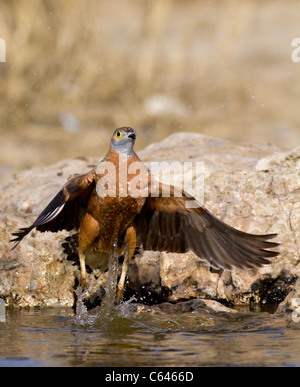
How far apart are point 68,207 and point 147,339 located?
5.01ft

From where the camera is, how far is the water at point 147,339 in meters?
4.35

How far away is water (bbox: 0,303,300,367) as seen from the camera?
435 centimetres

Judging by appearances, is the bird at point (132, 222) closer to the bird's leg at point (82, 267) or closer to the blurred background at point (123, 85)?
the bird's leg at point (82, 267)

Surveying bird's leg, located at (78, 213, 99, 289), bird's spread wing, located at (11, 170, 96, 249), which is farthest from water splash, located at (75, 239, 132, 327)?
bird's spread wing, located at (11, 170, 96, 249)

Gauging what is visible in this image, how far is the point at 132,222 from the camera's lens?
19.8 ft

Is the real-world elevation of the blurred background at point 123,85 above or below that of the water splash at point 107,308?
above

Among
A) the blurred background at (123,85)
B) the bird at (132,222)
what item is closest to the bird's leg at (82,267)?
the bird at (132,222)

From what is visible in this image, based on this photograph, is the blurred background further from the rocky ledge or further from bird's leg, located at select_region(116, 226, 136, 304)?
bird's leg, located at select_region(116, 226, 136, 304)

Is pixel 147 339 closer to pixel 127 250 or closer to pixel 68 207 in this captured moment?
pixel 127 250

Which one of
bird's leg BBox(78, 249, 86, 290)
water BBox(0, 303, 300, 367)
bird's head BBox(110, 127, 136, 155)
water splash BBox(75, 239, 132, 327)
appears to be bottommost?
water BBox(0, 303, 300, 367)

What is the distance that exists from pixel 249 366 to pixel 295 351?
46 cm

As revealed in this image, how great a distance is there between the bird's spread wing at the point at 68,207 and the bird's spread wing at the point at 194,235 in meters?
0.55

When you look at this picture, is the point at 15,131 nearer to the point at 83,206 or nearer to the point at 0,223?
the point at 0,223
